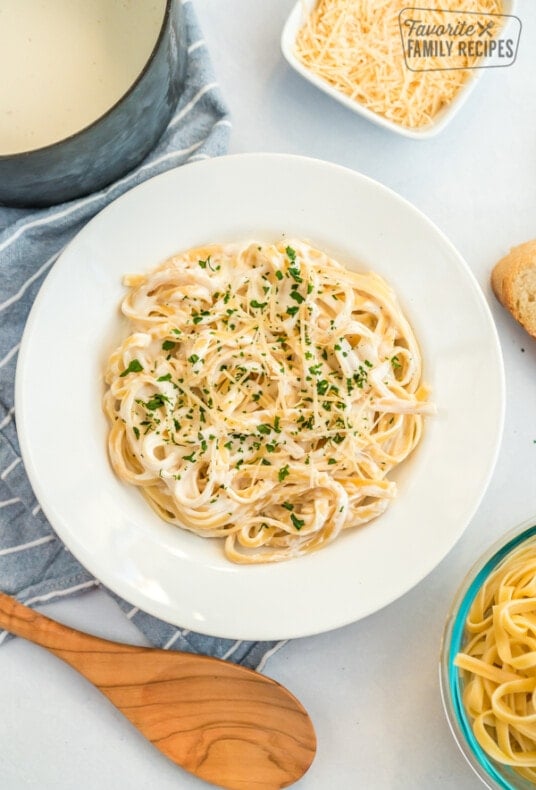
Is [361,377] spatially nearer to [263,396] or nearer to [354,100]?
[263,396]

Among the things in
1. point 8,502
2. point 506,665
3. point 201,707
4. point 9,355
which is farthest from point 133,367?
point 506,665

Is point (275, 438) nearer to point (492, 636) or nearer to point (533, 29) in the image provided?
point (492, 636)

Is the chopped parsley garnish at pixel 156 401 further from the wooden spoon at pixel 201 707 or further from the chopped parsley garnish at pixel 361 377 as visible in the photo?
the wooden spoon at pixel 201 707

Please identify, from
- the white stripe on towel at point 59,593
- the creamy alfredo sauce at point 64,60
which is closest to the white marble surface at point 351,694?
the white stripe on towel at point 59,593

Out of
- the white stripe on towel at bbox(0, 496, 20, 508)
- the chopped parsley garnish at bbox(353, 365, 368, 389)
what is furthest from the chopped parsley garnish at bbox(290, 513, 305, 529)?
the white stripe on towel at bbox(0, 496, 20, 508)

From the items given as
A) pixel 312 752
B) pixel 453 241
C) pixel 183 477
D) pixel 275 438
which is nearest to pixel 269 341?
pixel 275 438
